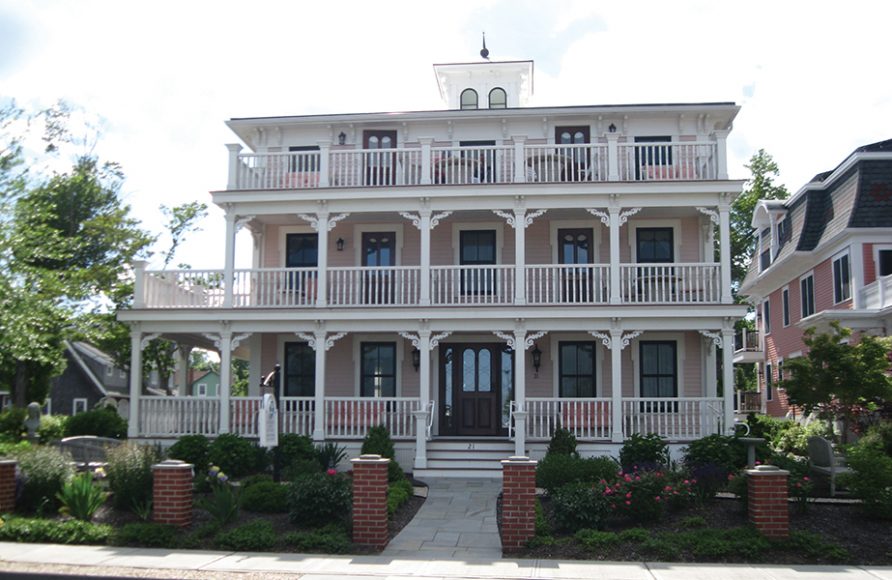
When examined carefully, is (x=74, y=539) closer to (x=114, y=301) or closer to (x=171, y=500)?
(x=171, y=500)

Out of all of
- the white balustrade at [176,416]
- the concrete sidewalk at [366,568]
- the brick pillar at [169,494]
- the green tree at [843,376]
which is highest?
the green tree at [843,376]

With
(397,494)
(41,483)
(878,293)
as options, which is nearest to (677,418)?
(878,293)

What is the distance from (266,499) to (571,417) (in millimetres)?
8805

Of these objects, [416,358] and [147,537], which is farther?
[416,358]

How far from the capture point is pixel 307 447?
1753 cm

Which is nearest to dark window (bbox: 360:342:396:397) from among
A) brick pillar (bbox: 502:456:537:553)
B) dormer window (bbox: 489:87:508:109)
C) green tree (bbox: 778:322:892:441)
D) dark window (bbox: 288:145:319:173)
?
dark window (bbox: 288:145:319:173)

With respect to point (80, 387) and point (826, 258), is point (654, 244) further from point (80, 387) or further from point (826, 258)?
point (80, 387)

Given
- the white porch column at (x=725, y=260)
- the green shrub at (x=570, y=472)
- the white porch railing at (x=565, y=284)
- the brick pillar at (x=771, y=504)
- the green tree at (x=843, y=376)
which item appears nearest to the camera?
the brick pillar at (x=771, y=504)

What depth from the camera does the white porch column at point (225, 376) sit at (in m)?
19.4

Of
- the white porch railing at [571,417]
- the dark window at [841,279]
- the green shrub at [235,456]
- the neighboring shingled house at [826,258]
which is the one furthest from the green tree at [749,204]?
the green shrub at [235,456]

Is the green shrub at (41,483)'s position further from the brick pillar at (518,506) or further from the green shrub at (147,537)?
the brick pillar at (518,506)

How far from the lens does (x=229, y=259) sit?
66.3 ft

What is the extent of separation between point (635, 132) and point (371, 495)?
45.8 ft

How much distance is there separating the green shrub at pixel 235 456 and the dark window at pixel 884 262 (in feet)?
51.0
